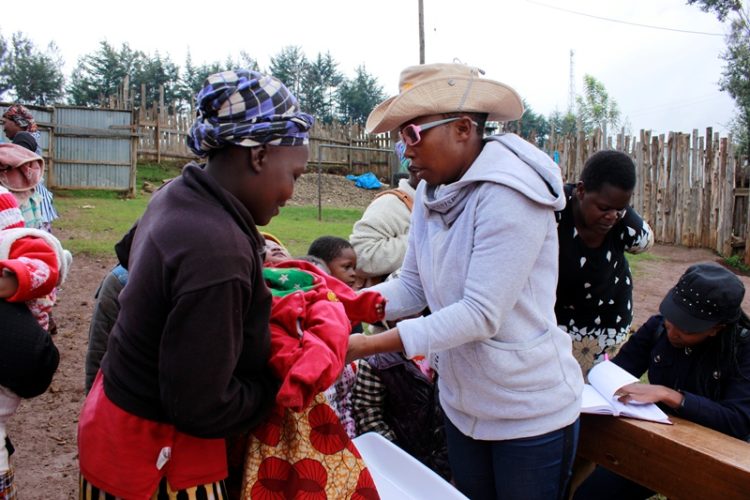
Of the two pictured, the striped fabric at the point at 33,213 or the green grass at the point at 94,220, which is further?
the green grass at the point at 94,220

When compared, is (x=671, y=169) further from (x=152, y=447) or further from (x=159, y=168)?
A: (x=159, y=168)

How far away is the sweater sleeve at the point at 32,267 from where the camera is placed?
201cm

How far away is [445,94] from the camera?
1.84 meters

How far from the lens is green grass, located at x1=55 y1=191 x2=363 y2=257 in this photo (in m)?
9.34

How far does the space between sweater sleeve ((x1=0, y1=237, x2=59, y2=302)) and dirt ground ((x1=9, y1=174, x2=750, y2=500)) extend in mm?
1737

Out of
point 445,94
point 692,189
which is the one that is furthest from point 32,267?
point 692,189

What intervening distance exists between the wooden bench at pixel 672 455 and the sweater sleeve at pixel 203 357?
1683 millimetres

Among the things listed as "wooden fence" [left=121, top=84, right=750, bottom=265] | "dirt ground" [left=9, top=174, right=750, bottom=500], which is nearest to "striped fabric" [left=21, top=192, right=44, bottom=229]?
"dirt ground" [left=9, top=174, right=750, bottom=500]

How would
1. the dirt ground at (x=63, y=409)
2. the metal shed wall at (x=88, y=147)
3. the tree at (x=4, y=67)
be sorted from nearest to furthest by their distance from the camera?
the dirt ground at (x=63, y=409)
the metal shed wall at (x=88, y=147)
the tree at (x=4, y=67)

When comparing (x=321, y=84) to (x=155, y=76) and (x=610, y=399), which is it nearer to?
(x=155, y=76)

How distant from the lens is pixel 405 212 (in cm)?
362

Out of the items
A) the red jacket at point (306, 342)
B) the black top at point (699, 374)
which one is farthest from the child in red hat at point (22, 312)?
the black top at point (699, 374)

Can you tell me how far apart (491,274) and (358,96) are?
41856 millimetres

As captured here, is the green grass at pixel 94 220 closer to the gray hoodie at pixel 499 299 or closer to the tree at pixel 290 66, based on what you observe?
the gray hoodie at pixel 499 299
